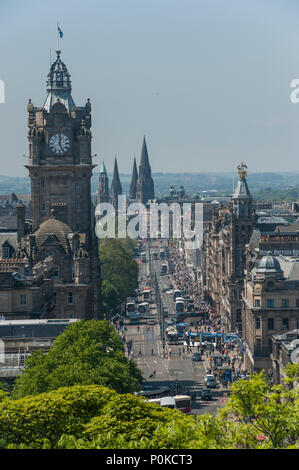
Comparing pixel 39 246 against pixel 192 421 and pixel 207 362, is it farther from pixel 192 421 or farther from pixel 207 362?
pixel 192 421

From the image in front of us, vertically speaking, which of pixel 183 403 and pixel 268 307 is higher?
pixel 268 307

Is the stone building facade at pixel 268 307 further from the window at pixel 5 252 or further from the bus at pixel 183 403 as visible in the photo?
the window at pixel 5 252

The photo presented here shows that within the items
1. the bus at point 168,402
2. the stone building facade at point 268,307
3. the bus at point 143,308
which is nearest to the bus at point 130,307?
the bus at point 143,308

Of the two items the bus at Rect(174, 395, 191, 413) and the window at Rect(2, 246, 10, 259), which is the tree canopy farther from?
the window at Rect(2, 246, 10, 259)

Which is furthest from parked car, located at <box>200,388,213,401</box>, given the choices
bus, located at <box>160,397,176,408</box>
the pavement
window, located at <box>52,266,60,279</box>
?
window, located at <box>52,266,60,279</box>

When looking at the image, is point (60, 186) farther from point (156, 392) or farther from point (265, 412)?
point (265, 412)

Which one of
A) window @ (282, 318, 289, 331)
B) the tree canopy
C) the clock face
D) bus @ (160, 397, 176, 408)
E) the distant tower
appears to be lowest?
bus @ (160, 397, 176, 408)

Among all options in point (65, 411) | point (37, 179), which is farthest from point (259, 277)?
point (65, 411)

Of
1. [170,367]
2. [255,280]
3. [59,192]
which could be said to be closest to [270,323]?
[255,280]
